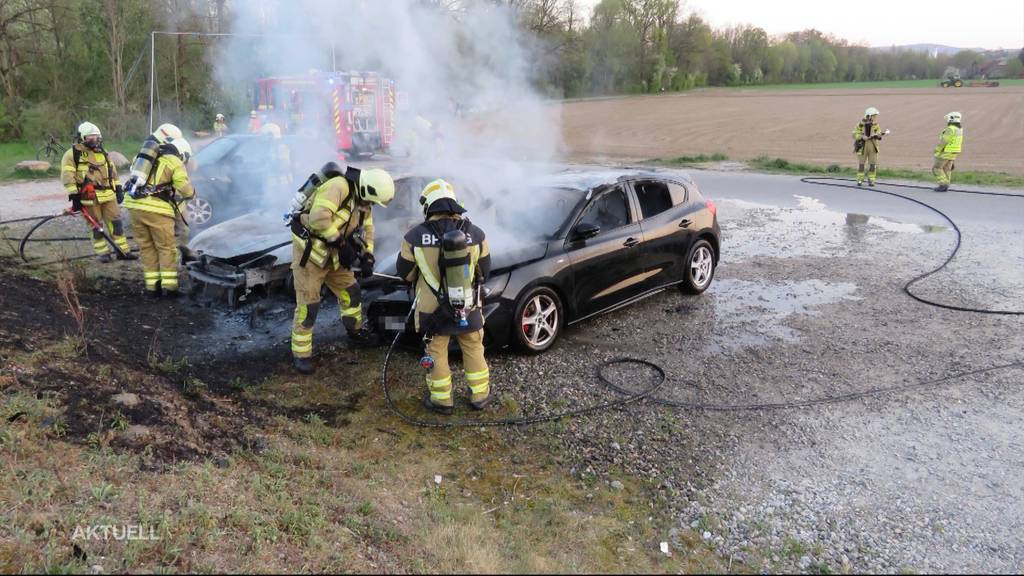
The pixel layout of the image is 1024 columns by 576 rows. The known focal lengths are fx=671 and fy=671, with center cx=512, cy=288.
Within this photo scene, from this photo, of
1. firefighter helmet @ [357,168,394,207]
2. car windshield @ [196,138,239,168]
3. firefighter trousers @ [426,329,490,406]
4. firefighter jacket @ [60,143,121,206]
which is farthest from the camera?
car windshield @ [196,138,239,168]

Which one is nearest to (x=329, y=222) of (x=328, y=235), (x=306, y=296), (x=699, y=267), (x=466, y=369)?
(x=328, y=235)

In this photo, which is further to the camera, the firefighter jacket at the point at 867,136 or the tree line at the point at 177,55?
the firefighter jacket at the point at 867,136

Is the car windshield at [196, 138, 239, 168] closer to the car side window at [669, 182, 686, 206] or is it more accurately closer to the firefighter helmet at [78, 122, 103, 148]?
the firefighter helmet at [78, 122, 103, 148]

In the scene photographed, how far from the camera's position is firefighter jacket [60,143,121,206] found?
27.2ft

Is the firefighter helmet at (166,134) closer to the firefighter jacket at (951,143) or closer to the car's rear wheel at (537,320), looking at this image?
the car's rear wheel at (537,320)

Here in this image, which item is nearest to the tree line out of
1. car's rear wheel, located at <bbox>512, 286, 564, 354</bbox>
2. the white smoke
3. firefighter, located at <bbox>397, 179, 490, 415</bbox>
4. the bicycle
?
the white smoke

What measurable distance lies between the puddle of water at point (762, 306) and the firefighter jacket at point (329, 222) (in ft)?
10.8

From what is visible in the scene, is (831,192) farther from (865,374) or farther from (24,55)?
(24,55)

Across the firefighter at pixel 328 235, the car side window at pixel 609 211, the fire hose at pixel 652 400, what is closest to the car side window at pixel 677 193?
the car side window at pixel 609 211

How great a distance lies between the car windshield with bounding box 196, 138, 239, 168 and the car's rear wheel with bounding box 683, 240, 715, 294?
7.22 m

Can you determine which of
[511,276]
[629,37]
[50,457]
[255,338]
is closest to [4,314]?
[255,338]

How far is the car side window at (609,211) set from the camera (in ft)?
20.7

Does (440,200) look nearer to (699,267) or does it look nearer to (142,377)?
(142,377)

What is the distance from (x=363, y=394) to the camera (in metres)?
5.03
